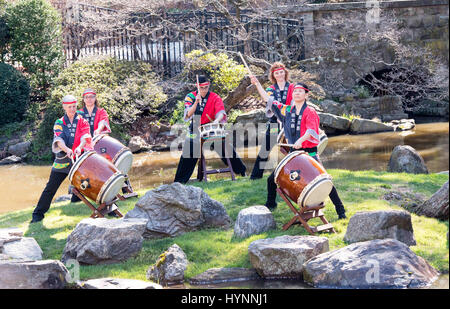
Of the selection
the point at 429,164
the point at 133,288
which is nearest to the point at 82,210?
the point at 133,288

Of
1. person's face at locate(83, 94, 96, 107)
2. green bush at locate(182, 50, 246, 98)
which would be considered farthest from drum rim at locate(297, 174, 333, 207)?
green bush at locate(182, 50, 246, 98)

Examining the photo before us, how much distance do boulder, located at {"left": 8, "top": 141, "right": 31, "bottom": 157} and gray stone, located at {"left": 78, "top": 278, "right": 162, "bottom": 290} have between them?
9256 mm

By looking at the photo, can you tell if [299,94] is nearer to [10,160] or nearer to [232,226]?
[232,226]

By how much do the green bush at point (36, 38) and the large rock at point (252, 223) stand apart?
10.2m

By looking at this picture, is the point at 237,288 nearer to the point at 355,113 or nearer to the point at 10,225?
the point at 10,225

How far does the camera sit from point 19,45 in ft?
48.4

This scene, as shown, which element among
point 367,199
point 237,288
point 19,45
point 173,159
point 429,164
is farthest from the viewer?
point 19,45

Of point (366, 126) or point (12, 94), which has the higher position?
point (12, 94)

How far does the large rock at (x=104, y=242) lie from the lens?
572 centimetres

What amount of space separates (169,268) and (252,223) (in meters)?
1.17

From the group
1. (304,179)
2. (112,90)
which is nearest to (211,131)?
(304,179)

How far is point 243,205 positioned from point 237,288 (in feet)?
7.19

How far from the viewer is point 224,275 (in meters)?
5.38

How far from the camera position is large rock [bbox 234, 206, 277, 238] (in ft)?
20.1
